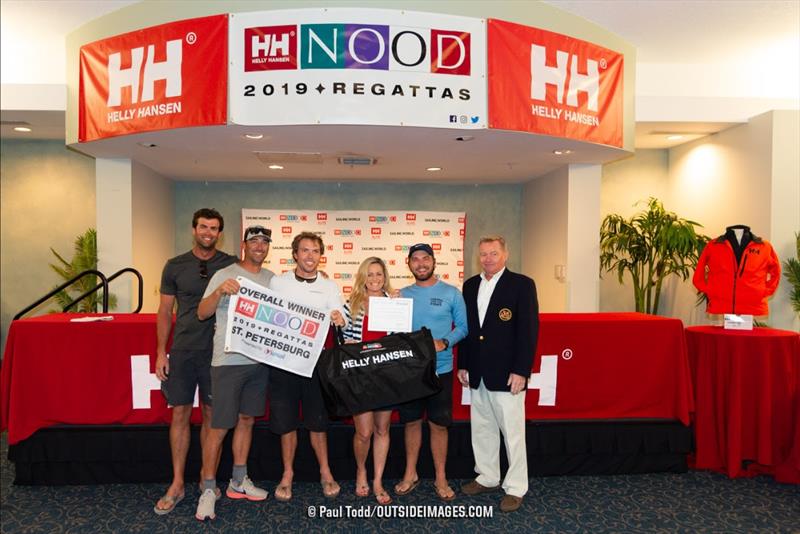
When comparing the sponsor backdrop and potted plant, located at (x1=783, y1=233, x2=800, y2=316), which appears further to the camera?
the sponsor backdrop

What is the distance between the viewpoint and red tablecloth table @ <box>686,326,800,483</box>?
12.0 ft

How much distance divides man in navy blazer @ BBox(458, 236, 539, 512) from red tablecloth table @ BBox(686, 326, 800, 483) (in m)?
1.52

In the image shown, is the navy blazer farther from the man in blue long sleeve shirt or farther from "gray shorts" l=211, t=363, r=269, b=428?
"gray shorts" l=211, t=363, r=269, b=428

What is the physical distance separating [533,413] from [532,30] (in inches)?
126

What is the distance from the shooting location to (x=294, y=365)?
3.11 m

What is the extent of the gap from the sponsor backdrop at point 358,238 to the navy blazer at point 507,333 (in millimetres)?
4952

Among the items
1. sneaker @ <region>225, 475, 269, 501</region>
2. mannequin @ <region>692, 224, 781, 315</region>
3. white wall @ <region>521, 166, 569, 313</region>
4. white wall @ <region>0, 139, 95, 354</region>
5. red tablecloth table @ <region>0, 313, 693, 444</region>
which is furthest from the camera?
white wall @ <region>0, 139, 95, 354</region>

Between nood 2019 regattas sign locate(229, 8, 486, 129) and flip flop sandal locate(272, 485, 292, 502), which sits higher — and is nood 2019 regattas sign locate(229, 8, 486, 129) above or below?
above

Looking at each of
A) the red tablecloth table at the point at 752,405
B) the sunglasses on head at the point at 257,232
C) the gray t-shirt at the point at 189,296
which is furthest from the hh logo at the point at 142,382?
the red tablecloth table at the point at 752,405

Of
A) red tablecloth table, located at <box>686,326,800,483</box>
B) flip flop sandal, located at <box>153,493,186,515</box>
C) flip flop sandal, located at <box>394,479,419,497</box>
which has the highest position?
red tablecloth table, located at <box>686,326,800,483</box>

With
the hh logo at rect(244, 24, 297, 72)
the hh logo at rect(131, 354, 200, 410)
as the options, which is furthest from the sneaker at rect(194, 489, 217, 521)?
the hh logo at rect(244, 24, 297, 72)

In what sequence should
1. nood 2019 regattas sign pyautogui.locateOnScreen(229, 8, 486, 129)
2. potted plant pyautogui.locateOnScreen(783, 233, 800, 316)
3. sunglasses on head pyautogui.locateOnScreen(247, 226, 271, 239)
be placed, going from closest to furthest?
sunglasses on head pyautogui.locateOnScreen(247, 226, 271, 239), nood 2019 regattas sign pyautogui.locateOnScreen(229, 8, 486, 129), potted plant pyautogui.locateOnScreen(783, 233, 800, 316)

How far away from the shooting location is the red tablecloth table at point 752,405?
3.65m

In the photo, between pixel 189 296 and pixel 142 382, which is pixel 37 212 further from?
pixel 189 296
